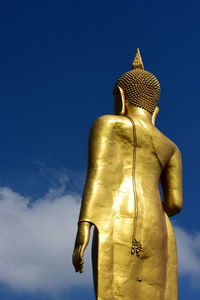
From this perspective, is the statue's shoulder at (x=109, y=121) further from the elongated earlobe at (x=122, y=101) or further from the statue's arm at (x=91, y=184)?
the elongated earlobe at (x=122, y=101)

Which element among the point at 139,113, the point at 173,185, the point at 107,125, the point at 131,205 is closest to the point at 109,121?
the point at 107,125

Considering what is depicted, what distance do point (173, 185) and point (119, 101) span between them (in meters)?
1.54

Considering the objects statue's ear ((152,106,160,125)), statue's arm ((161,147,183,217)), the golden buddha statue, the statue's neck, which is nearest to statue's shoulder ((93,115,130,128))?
the golden buddha statue

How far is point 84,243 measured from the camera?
300 inches

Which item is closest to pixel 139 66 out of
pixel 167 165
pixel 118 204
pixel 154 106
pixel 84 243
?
pixel 154 106

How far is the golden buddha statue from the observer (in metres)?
7.68

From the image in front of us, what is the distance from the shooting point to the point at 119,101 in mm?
9312

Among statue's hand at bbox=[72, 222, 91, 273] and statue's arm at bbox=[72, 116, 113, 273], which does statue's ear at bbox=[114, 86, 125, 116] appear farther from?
statue's hand at bbox=[72, 222, 91, 273]

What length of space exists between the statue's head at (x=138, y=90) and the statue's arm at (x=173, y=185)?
2.89ft

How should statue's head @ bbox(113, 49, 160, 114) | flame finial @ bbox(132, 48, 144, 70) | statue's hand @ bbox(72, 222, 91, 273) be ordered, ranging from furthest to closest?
flame finial @ bbox(132, 48, 144, 70) → statue's head @ bbox(113, 49, 160, 114) → statue's hand @ bbox(72, 222, 91, 273)

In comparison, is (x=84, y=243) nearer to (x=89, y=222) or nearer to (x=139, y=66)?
(x=89, y=222)

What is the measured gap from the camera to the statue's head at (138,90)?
9.26 meters

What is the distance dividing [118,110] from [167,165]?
1135mm

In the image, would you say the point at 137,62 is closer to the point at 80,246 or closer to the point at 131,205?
the point at 131,205
